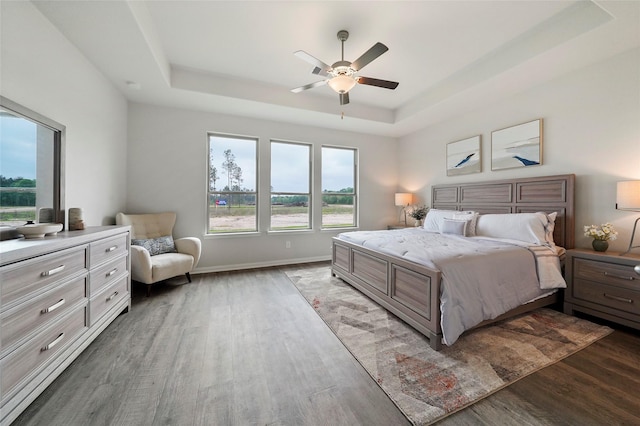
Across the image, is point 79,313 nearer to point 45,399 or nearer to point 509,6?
point 45,399

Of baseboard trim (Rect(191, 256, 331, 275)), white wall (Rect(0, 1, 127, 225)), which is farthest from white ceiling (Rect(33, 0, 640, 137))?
baseboard trim (Rect(191, 256, 331, 275))

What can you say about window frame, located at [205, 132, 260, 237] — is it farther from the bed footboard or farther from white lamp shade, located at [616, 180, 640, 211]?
white lamp shade, located at [616, 180, 640, 211]

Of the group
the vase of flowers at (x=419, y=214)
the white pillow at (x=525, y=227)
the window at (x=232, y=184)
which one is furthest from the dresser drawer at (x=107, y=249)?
the vase of flowers at (x=419, y=214)

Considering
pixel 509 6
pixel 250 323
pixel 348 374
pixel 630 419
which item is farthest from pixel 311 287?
pixel 509 6

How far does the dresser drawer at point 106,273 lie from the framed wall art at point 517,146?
503 cm

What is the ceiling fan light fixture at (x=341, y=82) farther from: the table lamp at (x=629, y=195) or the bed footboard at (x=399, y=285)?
the table lamp at (x=629, y=195)

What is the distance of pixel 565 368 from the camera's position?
5.70 feet

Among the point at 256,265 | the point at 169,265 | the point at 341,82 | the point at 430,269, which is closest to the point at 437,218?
the point at 430,269

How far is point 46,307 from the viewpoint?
1.49 meters

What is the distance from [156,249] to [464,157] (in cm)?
503

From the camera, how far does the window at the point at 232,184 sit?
423 centimetres

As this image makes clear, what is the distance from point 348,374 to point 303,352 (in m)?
0.42

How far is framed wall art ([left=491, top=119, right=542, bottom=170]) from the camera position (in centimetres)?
324

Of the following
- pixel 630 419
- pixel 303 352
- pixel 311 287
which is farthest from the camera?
pixel 311 287
